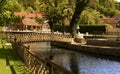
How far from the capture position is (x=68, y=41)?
61656 mm

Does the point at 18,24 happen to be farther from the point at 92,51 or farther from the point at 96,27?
the point at 92,51

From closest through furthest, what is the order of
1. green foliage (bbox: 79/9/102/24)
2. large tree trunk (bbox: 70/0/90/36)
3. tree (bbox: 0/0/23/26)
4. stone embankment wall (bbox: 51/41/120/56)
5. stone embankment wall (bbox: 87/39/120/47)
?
tree (bbox: 0/0/23/26)
stone embankment wall (bbox: 51/41/120/56)
stone embankment wall (bbox: 87/39/120/47)
large tree trunk (bbox: 70/0/90/36)
green foliage (bbox: 79/9/102/24)

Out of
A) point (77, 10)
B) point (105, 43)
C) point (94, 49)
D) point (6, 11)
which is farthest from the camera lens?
point (77, 10)

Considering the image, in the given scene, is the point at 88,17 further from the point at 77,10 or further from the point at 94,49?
the point at 94,49

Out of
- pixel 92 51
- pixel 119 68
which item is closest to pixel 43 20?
pixel 92 51

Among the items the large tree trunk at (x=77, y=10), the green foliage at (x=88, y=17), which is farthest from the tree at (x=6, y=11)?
the green foliage at (x=88, y=17)

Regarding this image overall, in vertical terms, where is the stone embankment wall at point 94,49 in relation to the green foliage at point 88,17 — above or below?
below

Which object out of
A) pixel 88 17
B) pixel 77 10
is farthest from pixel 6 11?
pixel 88 17

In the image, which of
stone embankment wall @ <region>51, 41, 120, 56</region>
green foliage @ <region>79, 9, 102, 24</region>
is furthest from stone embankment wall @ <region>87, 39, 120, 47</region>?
green foliage @ <region>79, 9, 102, 24</region>

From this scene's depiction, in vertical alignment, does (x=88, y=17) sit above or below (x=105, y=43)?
above

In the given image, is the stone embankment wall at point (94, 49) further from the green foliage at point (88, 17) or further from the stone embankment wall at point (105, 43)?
the green foliage at point (88, 17)

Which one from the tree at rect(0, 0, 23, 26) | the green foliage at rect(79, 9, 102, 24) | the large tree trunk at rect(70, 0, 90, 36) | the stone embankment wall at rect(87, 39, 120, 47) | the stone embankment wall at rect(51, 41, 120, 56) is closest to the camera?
the tree at rect(0, 0, 23, 26)

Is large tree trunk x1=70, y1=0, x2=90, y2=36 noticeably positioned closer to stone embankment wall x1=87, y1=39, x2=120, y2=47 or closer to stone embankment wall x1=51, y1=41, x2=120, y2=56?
stone embankment wall x1=51, y1=41, x2=120, y2=56

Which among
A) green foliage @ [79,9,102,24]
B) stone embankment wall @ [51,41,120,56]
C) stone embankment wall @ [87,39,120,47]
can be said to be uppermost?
green foliage @ [79,9,102,24]
